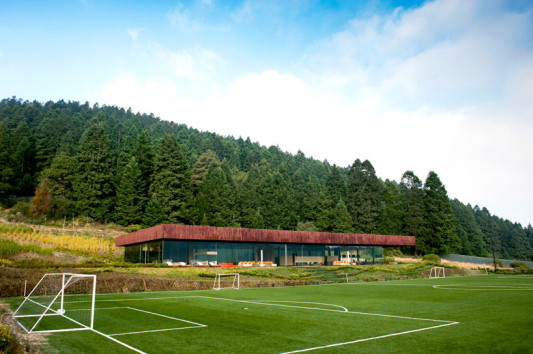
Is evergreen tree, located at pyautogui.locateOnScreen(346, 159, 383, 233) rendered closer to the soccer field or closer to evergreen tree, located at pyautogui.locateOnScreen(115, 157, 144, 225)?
evergreen tree, located at pyautogui.locateOnScreen(115, 157, 144, 225)

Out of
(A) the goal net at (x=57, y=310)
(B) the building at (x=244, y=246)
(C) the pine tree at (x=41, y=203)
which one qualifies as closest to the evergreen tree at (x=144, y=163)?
(C) the pine tree at (x=41, y=203)

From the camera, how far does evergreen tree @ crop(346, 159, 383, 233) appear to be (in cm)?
9294

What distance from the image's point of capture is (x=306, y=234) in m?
48.6

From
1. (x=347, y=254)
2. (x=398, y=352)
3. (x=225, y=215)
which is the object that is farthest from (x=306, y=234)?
(x=398, y=352)

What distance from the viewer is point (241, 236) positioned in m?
43.2

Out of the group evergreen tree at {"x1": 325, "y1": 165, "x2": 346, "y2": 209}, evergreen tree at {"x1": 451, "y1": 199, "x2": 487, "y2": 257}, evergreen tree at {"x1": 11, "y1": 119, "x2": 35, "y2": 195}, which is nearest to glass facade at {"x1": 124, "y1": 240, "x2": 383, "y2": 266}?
evergreen tree at {"x1": 325, "y1": 165, "x2": 346, "y2": 209}

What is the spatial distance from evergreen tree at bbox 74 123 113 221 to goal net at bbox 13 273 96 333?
5719 cm

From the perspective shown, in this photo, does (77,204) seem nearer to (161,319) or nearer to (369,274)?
(369,274)

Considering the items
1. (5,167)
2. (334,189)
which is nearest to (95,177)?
(5,167)

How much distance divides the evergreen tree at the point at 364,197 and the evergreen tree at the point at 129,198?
52164 mm

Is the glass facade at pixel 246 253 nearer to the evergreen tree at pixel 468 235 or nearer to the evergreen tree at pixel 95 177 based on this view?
the evergreen tree at pixel 95 177

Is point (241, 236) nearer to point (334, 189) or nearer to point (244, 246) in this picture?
point (244, 246)

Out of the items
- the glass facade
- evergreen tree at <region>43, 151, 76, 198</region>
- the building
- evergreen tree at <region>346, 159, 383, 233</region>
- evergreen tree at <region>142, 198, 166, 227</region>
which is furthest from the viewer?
evergreen tree at <region>346, 159, 383, 233</region>

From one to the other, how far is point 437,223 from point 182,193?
55.8m
